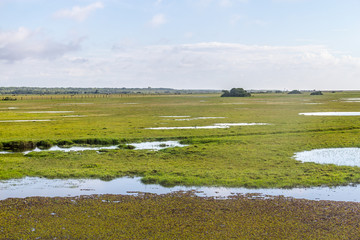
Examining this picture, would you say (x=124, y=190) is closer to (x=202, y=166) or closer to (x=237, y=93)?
(x=202, y=166)

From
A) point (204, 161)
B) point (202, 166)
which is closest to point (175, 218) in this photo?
point (202, 166)

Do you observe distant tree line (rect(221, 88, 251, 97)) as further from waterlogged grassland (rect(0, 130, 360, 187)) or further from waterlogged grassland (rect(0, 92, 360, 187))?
waterlogged grassland (rect(0, 130, 360, 187))

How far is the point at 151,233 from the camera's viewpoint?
13273 millimetres

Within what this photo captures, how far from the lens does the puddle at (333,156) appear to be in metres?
24.9

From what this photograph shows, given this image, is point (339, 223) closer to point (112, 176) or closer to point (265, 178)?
point (265, 178)

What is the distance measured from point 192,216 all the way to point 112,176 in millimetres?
7873

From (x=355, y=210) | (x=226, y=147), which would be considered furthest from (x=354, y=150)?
(x=355, y=210)

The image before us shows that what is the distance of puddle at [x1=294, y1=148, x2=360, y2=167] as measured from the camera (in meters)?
24.9

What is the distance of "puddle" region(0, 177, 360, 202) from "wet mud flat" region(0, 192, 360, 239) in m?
0.88

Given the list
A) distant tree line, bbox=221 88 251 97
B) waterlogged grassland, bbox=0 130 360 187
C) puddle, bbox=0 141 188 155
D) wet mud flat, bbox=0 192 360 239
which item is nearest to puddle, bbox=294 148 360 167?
waterlogged grassland, bbox=0 130 360 187

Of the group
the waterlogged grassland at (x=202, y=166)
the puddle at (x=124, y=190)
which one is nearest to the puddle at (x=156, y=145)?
the waterlogged grassland at (x=202, y=166)

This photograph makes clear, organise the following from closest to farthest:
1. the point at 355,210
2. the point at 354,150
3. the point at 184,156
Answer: the point at 355,210
the point at 184,156
the point at 354,150

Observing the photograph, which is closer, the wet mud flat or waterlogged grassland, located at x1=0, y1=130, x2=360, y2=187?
the wet mud flat

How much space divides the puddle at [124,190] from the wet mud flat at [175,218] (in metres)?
0.88
